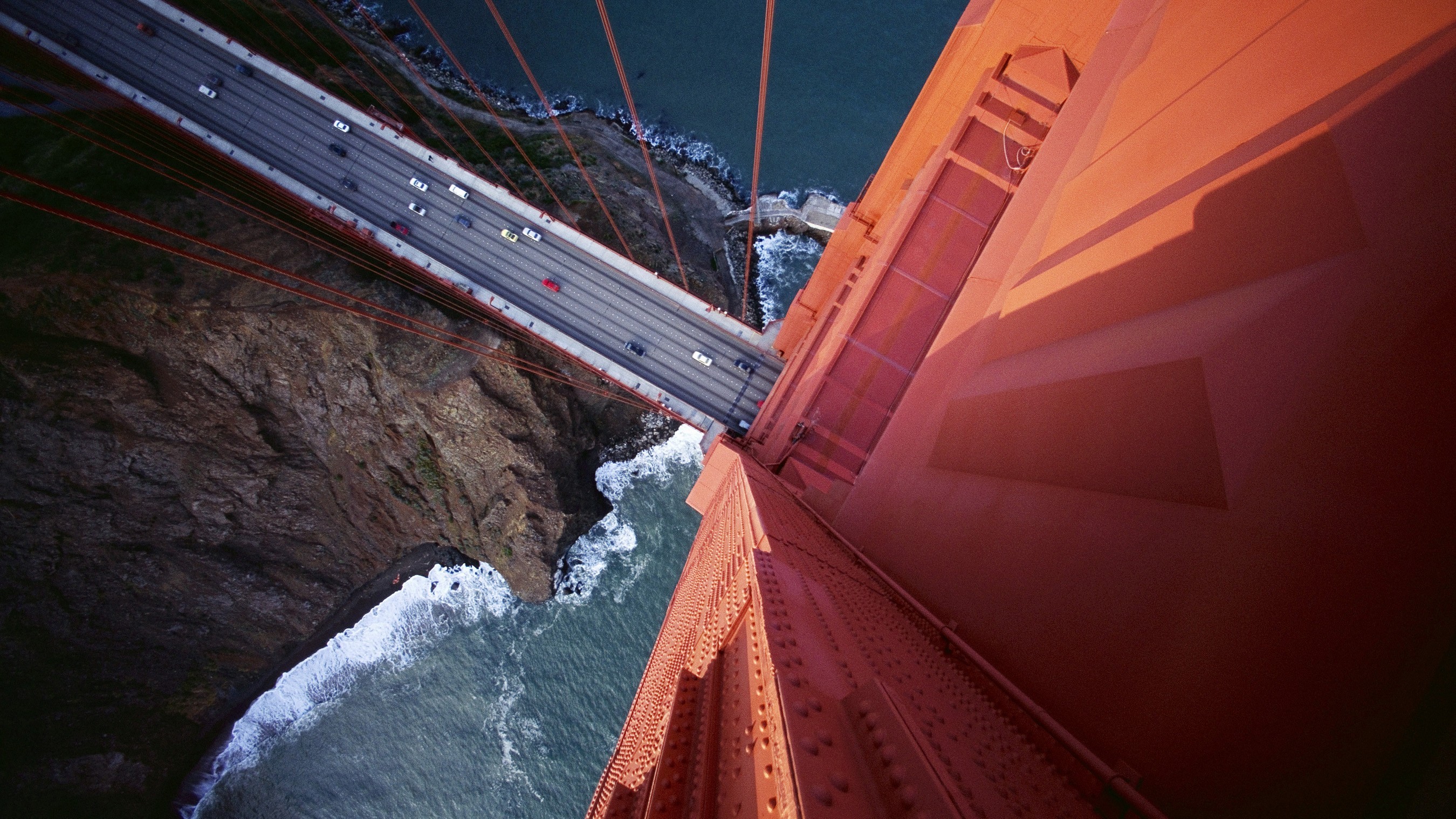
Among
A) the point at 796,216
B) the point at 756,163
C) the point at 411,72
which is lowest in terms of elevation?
the point at 411,72

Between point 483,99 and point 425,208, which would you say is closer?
point 425,208

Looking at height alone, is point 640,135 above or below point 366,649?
above

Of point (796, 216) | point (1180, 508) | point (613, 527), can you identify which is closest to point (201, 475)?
point (613, 527)

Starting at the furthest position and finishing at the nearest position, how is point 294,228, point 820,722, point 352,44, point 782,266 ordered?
point 782,266 → point 352,44 → point 294,228 → point 820,722

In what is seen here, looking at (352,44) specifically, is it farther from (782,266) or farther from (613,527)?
(613,527)

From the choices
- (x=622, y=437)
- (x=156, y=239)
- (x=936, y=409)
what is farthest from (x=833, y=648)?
(x=156, y=239)

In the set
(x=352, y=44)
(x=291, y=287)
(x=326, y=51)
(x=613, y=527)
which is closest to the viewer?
(x=291, y=287)
